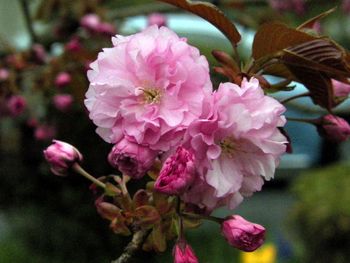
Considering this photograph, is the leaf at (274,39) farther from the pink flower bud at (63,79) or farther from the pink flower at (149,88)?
the pink flower bud at (63,79)

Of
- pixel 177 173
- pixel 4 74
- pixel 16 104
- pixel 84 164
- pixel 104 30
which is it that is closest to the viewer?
pixel 177 173

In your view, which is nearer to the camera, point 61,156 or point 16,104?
point 61,156

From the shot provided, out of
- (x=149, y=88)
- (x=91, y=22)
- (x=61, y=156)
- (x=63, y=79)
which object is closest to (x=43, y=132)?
(x=91, y=22)

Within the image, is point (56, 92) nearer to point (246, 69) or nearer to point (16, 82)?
point (16, 82)

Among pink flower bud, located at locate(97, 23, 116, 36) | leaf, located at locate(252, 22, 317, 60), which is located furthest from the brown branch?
pink flower bud, located at locate(97, 23, 116, 36)

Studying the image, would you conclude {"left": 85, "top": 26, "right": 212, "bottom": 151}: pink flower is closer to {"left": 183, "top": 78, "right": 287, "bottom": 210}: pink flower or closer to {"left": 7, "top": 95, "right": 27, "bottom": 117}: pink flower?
{"left": 183, "top": 78, "right": 287, "bottom": 210}: pink flower

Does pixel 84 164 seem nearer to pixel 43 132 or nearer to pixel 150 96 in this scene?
pixel 43 132
